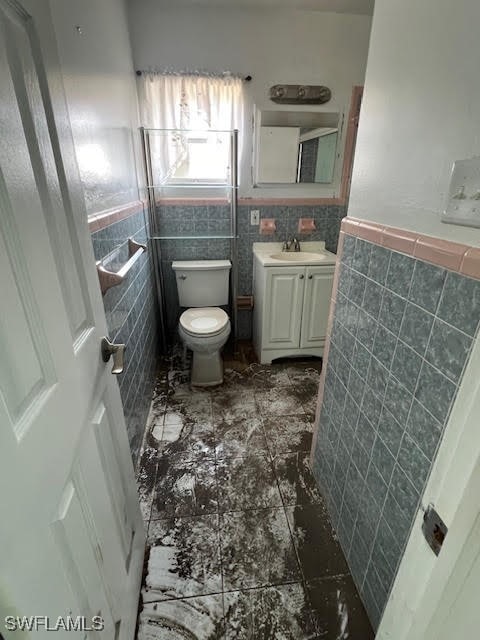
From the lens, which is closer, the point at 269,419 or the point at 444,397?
the point at 444,397

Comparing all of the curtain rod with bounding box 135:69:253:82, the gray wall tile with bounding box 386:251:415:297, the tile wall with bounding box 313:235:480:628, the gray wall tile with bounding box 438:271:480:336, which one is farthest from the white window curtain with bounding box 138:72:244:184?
the gray wall tile with bounding box 438:271:480:336

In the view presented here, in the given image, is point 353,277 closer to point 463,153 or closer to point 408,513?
point 463,153

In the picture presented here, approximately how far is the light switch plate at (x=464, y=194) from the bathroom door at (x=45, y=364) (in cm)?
81

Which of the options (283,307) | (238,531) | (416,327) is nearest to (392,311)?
(416,327)

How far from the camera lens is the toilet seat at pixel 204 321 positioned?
2.08 meters

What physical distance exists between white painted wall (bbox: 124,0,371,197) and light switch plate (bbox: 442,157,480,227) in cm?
204

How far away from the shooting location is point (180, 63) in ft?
6.86

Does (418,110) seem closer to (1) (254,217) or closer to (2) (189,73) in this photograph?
(1) (254,217)

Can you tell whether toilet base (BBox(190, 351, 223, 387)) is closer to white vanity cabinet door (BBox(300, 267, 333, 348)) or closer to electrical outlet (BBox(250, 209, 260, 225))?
white vanity cabinet door (BBox(300, 267, 333, 348))

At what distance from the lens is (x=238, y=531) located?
1330 mm

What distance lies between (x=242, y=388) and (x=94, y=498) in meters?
1.55

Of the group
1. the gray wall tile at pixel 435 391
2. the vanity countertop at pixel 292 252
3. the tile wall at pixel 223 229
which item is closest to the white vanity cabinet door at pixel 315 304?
the vanity countertop at pixel 292 252

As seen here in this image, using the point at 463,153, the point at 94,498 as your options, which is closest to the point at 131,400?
the point at 94,498

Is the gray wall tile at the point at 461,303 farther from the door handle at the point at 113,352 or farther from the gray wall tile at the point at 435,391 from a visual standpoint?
the door handle at the point at 113,352
